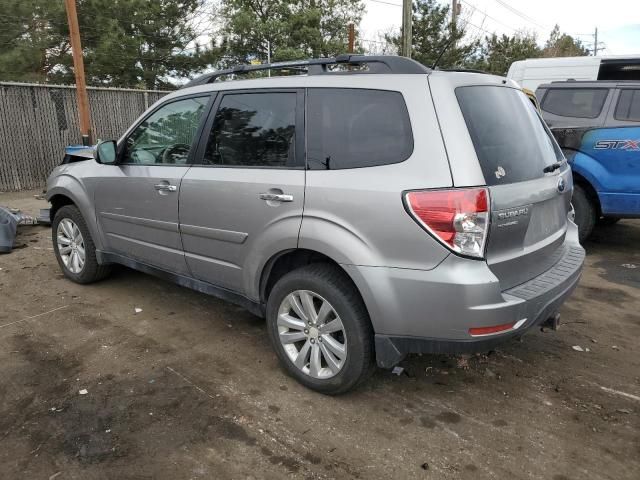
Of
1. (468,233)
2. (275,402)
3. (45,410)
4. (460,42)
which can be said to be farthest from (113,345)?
(460,42)

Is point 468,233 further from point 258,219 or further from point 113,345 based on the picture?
point 113,345

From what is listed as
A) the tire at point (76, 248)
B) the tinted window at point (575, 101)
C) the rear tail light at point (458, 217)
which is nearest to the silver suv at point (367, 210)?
the rear tail light at point (458, 217)

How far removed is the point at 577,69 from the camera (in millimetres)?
9430

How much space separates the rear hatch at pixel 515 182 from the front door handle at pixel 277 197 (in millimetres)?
1058

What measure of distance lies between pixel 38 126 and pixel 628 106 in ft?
34.4

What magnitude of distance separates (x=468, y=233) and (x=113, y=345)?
2679mm

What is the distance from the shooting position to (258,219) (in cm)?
311

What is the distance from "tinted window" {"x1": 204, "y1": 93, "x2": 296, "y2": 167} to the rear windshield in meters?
1.05

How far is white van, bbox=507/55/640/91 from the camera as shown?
8.38 metres

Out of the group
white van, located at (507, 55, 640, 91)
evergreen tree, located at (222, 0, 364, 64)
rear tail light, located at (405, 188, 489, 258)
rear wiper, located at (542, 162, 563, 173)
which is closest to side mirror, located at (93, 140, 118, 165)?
rear tail light, located at (405, 188, 489, 258)

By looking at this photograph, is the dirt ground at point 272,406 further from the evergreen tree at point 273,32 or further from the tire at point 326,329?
the evergreen tree at point 273,32

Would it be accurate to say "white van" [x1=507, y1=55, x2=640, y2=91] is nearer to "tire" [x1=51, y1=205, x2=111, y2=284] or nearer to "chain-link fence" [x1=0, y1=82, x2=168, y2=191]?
"tire" [x1=51, y1=205, x2=111, y2=284]

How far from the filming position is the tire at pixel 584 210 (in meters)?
6.16

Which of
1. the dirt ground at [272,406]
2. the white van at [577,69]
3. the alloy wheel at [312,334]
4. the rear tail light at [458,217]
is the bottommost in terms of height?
the dirt ground at [272,406]
